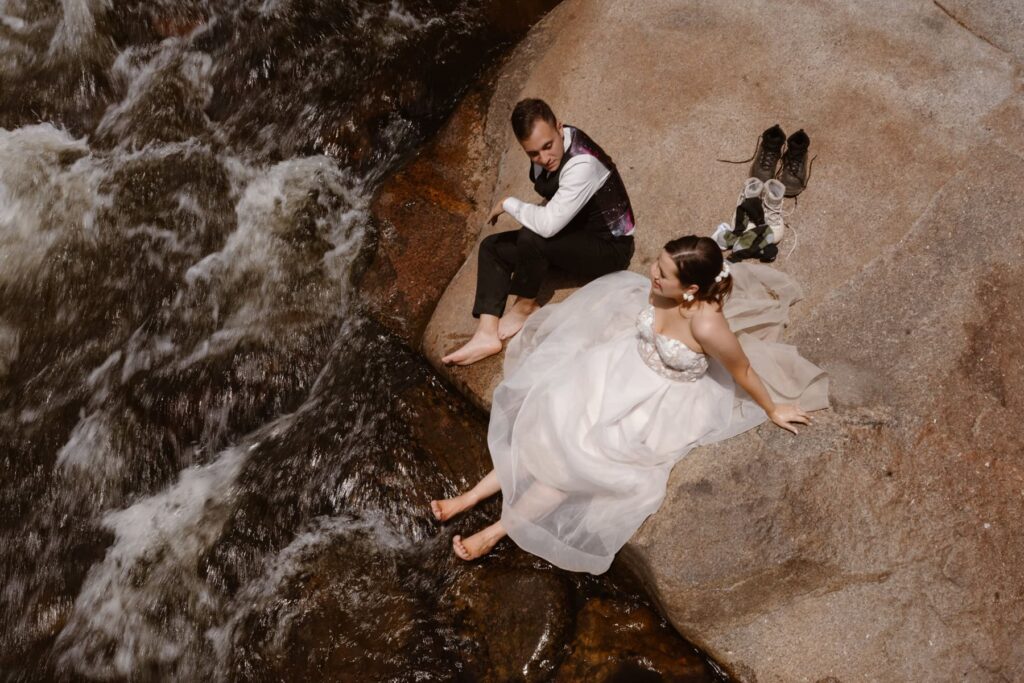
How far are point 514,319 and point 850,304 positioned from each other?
187 cm

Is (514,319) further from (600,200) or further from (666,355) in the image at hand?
(666,355)

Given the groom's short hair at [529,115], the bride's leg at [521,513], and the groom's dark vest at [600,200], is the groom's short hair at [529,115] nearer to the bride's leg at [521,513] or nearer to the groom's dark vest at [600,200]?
the groom's dark vest at [600,200]

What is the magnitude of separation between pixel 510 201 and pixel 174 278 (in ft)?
8.31

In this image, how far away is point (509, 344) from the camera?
4465 mm

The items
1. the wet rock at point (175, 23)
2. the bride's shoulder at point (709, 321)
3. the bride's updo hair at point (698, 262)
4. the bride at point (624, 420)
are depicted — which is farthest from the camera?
the wet rock at point (175, 23)

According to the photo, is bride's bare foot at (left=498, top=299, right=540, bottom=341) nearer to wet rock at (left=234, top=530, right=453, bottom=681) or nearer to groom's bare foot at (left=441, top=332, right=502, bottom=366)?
groom's bare foot at (left=441, top=332, right=502, bottom=366)

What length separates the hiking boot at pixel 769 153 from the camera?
15.0 feet

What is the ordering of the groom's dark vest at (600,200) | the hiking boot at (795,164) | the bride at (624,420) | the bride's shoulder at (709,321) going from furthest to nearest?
the hiking boot at (795,164), the groom's dark vest at (600,200), the bride at (624,420), the bride's shoulder at (709,321)

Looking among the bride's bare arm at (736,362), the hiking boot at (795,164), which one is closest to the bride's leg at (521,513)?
the bride's bare arm at (736,362)

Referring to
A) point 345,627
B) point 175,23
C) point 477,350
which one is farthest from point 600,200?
point 175,23

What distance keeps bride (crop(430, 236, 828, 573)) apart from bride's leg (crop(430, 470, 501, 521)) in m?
0.13

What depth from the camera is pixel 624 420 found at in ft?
12.7

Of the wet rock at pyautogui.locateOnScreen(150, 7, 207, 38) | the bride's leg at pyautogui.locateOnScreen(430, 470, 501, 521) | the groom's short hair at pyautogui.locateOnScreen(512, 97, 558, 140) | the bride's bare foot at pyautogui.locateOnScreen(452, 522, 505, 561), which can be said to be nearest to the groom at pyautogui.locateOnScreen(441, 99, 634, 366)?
the groom's short hair at pyautogui.locateOnScreen(512, 97, 558, 140)

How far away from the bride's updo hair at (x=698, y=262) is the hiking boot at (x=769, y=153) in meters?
1.49
